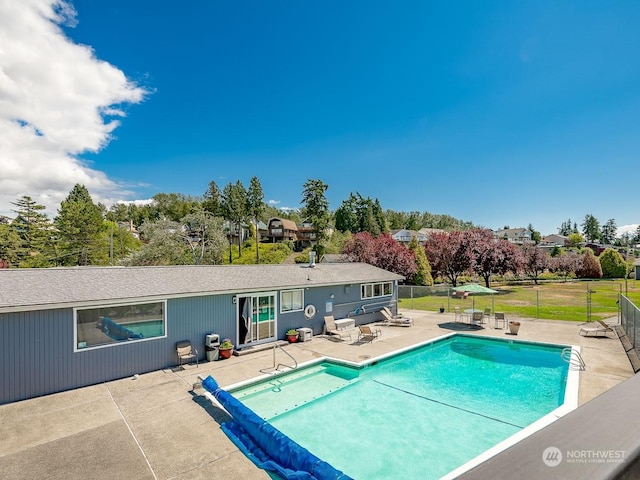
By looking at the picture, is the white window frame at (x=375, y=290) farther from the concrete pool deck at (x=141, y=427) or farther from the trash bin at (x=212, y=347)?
the trash bin at (x=212, y=347)

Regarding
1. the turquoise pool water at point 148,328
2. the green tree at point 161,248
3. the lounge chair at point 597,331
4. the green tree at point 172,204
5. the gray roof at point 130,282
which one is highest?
the green tree at point 172,204

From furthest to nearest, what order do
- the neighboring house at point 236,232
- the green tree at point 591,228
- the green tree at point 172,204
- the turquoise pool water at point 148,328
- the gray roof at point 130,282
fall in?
the green tree at point 591,228 < the green tree at point 172,204 < the neighboring house at point 236,232 < the turquoise pool water at point 148,328 < the gray roof at point 130,282

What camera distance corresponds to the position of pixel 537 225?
113 m

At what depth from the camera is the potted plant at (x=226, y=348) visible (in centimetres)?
1373

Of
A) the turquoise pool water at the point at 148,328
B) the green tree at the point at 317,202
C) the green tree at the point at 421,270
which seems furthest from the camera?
the green tree at the point at 317,202

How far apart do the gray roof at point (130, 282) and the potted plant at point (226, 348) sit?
206 centimetres

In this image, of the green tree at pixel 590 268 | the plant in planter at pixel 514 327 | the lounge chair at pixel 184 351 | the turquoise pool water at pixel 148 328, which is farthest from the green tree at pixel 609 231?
the turquoise pool water at pixel 148 328

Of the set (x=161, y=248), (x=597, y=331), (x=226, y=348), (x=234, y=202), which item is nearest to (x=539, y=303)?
(x=597, y=331)

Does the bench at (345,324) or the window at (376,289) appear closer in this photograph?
the bench at (345,324)

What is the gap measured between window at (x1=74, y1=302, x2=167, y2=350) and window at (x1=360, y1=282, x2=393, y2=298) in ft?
39.2

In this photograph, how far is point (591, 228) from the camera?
381 ft

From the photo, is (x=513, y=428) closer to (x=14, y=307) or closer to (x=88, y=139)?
(x=14, y=307)

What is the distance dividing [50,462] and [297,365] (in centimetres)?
758

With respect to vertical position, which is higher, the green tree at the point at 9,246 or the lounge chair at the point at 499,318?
the green tree at the point at 9,246
